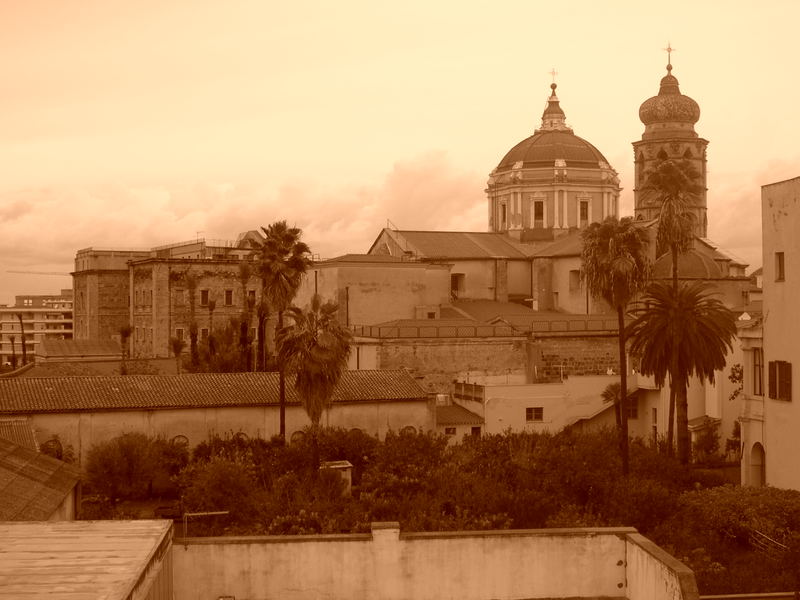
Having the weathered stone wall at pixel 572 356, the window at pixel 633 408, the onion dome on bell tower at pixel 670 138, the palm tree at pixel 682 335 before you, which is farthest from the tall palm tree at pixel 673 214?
the onion dome on bell tower at pixel 670 138

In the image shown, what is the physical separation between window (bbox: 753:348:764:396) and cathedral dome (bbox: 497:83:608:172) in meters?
36.7

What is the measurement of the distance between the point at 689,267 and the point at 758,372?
25.3 m

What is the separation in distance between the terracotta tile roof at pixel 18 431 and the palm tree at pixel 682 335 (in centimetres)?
1919

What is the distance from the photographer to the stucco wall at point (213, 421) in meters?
38.8

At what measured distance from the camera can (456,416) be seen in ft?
154

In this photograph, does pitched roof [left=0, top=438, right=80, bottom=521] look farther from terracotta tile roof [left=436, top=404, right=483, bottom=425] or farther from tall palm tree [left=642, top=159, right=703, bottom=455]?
tall palm tree [left=642, top=159, right=703, bottom=455]

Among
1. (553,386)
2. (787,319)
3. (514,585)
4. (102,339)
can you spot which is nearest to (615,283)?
(787,319)

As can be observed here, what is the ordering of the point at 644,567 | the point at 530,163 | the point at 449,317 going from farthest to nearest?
the point at 530,163 → the point at 449,317 → the point at 644,567

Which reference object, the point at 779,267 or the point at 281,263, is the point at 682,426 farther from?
the point at 281,263

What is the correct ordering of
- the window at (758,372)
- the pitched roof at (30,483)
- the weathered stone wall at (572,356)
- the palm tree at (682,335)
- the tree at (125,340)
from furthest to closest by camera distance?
the tree at (125,340) < the weathered stone wall at (572,356) < the palm tree at (682,335) < the window at (758,372) < the pitched roof at (30,483)

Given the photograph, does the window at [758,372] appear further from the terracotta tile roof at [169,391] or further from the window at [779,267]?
the terracotta tile roof at [169,391]

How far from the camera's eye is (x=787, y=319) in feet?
109

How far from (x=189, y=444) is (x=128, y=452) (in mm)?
4688

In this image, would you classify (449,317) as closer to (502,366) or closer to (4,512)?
(502,366)
